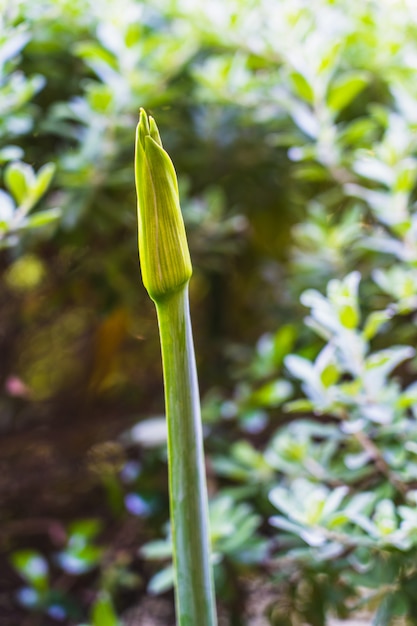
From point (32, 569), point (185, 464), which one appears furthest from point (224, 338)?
point (185, 464)

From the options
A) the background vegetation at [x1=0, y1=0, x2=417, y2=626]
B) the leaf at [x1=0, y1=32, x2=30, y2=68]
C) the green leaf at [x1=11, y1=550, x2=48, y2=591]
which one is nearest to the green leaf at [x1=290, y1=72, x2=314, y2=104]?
the background vegetation at [x1=0, y1=0, x2=417, y2=626]

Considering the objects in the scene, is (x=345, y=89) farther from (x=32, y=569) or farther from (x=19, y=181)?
(x=32, y=569)

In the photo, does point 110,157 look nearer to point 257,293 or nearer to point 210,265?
point 210,265

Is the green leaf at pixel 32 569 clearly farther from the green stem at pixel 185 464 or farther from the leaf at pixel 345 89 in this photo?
the leaf at pixel 345 89

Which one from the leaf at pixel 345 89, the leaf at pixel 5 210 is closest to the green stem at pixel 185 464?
the leaf at pixel 5 210

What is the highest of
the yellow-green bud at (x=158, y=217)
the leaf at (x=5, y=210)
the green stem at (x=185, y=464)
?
the leaf at (x=5, y=210)

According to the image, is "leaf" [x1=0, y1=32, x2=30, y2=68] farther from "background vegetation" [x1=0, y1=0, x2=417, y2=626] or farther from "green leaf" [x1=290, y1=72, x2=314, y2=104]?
"green leaf" [x1=290, y1=72, x2=314, y2=104]

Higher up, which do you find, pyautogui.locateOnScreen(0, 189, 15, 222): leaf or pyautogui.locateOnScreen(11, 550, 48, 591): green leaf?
pyautogui.locateOnScreen(0, 189, 15, 222): leaf
